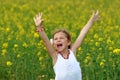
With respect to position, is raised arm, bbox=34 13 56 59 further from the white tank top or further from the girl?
the white tank top

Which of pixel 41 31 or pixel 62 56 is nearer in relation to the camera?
pixel 41 31

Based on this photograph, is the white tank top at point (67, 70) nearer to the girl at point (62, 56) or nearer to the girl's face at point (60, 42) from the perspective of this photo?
the girl at point (62, 56)

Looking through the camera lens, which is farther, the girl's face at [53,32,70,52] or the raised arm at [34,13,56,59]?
the girl's face at [53,32,70,52]

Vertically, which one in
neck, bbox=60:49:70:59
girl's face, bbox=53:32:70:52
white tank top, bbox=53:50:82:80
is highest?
girl's face, bbox=53:32:70:52

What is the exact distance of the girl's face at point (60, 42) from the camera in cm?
553

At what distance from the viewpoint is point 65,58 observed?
221 inches

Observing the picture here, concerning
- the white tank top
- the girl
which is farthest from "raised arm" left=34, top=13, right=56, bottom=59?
the white tank top

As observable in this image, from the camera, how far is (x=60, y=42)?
553cm

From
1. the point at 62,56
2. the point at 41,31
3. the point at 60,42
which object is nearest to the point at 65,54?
the point at 62,56

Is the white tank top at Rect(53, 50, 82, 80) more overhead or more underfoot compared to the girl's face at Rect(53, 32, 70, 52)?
more underfoot

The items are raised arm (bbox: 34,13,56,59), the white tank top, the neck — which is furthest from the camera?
the neck

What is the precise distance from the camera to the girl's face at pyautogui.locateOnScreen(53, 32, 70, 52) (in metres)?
5.53

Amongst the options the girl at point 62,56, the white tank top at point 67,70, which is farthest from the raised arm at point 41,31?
the white tank top at point 67,70

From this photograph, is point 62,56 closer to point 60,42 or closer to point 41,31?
point 60,42
